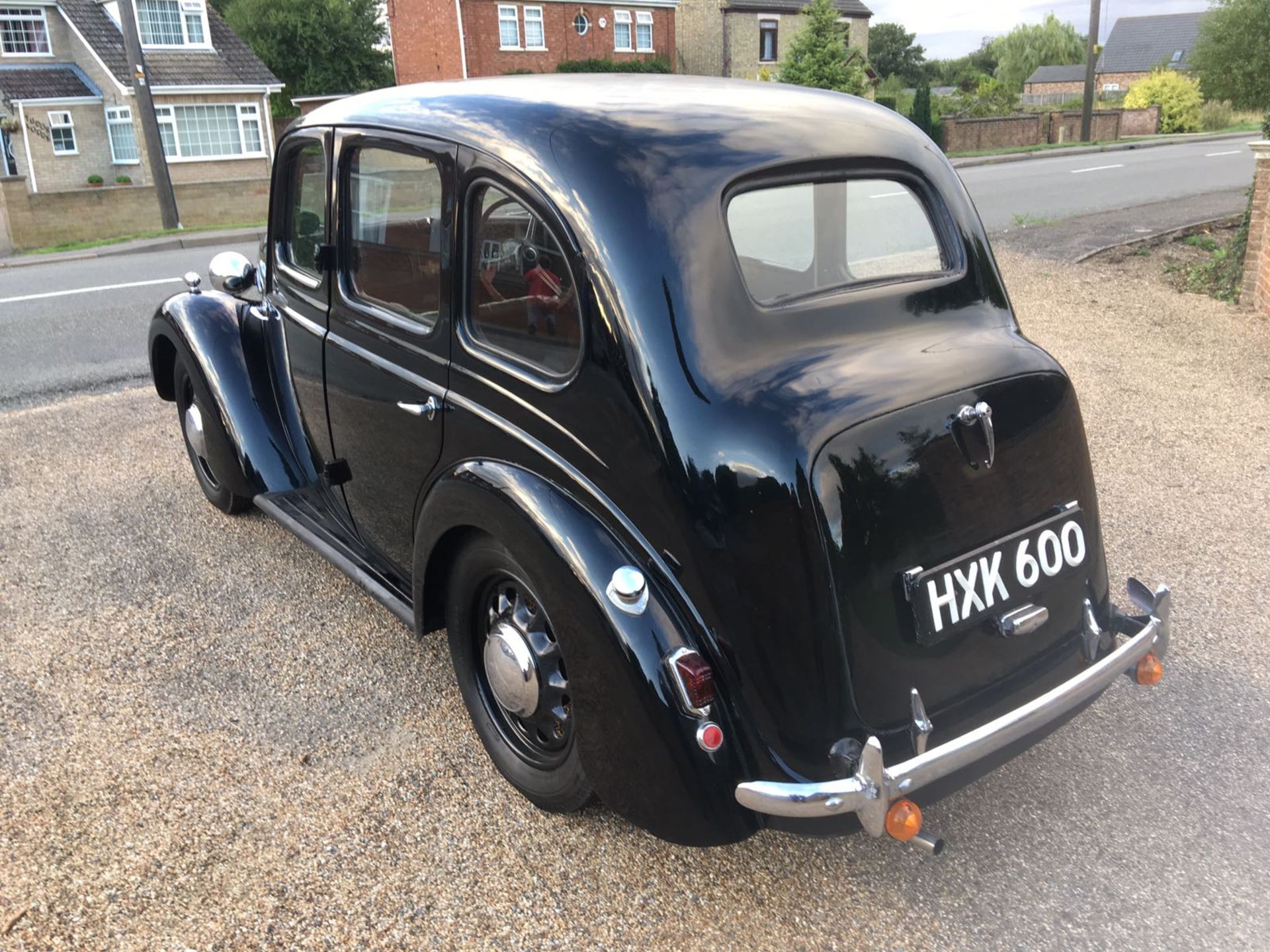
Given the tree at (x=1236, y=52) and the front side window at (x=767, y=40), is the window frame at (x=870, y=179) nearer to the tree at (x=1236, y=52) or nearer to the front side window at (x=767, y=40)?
the tree at (x=1236, y=52)

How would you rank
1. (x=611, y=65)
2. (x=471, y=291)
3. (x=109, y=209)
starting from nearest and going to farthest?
(x=471, y=291) → (x=109, y=209) → (x=611, y=65)

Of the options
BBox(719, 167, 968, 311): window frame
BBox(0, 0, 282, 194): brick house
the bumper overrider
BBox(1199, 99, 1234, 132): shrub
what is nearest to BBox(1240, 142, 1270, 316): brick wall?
BBox(719, 167, 968, 311): window frame

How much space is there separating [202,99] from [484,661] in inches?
1383

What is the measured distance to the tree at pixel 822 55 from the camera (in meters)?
30.0

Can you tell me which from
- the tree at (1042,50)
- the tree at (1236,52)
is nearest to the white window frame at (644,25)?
the tree at (1236,52)

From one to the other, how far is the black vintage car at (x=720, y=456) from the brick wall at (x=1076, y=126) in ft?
114

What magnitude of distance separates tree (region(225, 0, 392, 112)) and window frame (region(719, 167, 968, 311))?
45328 mm

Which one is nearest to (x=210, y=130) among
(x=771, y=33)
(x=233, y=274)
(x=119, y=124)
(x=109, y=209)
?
(x=119, y=124)

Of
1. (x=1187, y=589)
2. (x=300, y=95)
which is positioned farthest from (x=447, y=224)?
(x=300, y=95)

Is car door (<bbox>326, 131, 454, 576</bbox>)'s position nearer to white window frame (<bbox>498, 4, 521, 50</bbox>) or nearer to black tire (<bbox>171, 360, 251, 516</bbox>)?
black tire (<bbox>171, 360, 251, 516</bbox>)

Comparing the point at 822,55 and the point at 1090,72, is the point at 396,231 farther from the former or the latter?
the point at 1090,72

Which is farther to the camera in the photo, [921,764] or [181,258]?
[181,258]

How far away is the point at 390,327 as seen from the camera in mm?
3094

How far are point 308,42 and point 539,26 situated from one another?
11757 millimetres
